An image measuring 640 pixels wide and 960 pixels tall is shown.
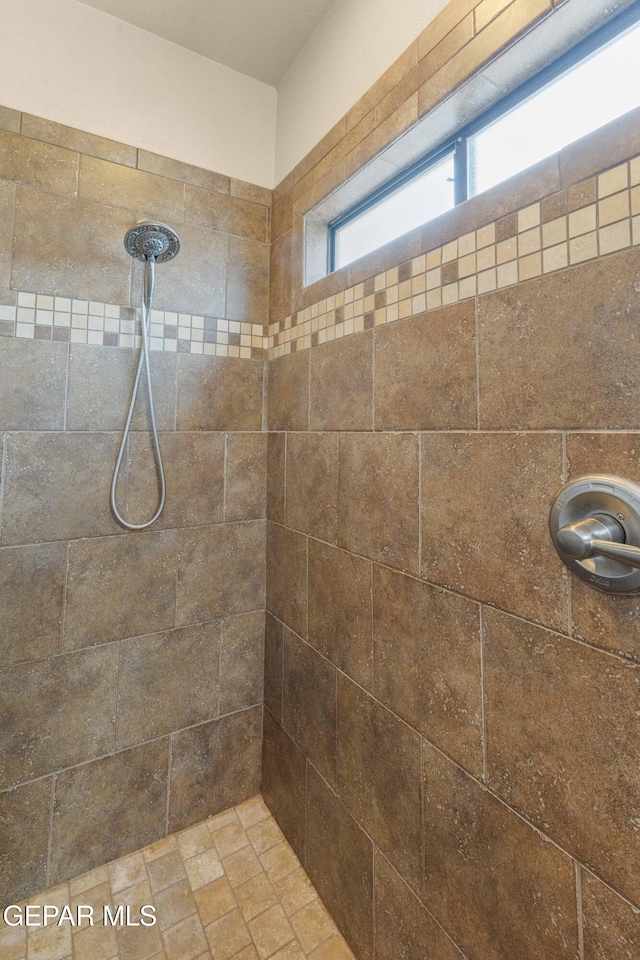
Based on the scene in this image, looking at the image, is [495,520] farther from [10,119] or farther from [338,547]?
[10,119]

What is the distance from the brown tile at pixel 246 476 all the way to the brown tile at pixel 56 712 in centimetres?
68

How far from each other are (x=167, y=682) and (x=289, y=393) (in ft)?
3.92

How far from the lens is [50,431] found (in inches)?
56.7

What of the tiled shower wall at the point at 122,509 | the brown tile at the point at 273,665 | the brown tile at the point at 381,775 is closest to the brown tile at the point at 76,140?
the tiled shower wall at the point at 122,509

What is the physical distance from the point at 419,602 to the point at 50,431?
50.5 inches

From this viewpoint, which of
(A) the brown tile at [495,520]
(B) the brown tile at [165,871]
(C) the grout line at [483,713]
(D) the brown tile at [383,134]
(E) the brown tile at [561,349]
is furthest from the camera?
(B) the brown tile at [165,871]

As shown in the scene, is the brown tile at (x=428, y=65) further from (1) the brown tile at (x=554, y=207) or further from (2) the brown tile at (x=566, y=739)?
(2) the brown tile at (x=566, y=739)

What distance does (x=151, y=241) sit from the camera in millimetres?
1393

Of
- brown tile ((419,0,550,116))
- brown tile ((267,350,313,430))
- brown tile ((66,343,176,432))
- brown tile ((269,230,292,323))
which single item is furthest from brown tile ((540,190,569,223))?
brown tile ((66,343,176,432))

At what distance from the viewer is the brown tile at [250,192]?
69.9 inches


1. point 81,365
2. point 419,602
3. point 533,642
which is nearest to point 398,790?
point 419,602

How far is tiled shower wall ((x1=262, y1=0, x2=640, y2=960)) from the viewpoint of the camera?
72cm

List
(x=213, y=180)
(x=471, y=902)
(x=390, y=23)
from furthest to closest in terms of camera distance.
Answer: (x=213, y=180) → (x=390, y=23) → (x=471, y=902)

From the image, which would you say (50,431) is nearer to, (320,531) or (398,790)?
(320,531)
